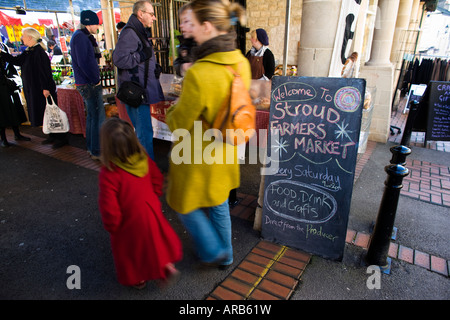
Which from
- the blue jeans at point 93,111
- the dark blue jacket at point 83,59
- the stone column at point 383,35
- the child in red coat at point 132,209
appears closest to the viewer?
the child in red coat at point 132,209

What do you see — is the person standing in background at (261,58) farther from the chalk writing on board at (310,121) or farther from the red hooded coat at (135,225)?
the red hooded coat at (135,225)

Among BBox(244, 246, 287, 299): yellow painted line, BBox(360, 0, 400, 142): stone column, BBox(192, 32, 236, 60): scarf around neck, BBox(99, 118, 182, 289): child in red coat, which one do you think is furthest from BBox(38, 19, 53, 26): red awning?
BBox(244, 246, 287, 299): yellow painted line

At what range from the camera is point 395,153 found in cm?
230

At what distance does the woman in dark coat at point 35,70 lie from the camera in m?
4.80

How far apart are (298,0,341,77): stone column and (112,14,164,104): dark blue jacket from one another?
197 cm

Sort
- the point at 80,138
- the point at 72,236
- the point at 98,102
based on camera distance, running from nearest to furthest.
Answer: the point at 72,236
the point at 98,102
the point at 80,138

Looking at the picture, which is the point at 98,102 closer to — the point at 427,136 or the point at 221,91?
the point at 221,91

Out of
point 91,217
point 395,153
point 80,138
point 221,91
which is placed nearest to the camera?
point 221,91

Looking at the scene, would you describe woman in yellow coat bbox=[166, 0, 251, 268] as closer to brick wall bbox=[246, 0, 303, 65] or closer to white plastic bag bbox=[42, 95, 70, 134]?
white plastic bag bbox=[42, 95, 70, 134]

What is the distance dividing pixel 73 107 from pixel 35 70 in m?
0.84

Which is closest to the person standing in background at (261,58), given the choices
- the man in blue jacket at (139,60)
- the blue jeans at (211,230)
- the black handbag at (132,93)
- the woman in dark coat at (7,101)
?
the man in blue jacket at (139,60)

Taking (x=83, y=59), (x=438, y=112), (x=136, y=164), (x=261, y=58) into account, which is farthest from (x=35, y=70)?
(x=438, y=112)

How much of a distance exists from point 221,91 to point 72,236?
7.14ft
